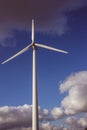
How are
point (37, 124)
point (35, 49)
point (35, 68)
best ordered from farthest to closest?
point (35, 49) → point (35, 68) → point (37, 124)

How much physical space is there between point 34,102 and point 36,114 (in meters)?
3.47

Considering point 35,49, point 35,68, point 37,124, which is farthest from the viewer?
point 35,49

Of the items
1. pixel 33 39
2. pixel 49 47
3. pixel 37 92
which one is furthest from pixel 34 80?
pixel 33 39

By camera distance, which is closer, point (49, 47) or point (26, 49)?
point (49, 47)

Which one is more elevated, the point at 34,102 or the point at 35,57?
the point at 35,57

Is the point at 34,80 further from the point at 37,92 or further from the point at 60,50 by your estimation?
the point at 60,50

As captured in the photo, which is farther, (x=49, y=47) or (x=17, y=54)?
(x=17, y=54)

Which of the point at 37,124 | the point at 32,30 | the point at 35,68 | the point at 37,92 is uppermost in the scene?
the point at 32,30

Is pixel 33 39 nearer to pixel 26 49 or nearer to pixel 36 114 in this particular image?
pixel 26 49

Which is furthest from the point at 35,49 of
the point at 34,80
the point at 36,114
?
the point at 36,114

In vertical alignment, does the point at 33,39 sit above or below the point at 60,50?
above

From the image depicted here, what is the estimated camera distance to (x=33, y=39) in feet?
428

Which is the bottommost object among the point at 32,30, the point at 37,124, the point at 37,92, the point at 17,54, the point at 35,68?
the point at 37,124

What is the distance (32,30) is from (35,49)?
762 cm
